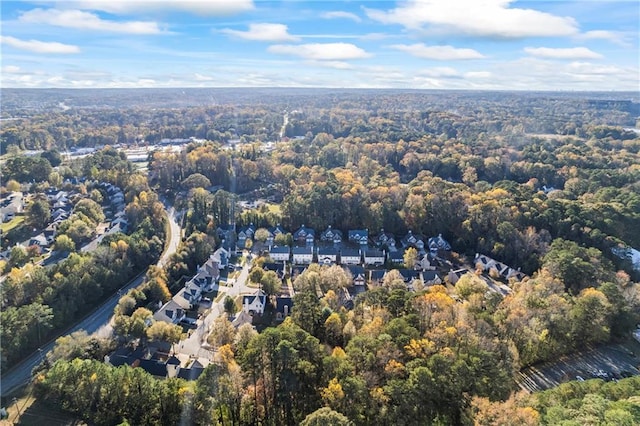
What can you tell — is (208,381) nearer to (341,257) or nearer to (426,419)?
(426,419)

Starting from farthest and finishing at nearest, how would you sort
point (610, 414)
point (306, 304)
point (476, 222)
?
1. point (476, 222)
2. point (306, 304)
3. point (610, 414)

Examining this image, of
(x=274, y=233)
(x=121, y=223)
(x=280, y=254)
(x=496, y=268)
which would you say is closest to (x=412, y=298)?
(x=496, y=268)

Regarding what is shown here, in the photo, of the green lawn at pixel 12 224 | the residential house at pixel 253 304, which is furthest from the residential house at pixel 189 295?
the green lawn at pixel 12 224

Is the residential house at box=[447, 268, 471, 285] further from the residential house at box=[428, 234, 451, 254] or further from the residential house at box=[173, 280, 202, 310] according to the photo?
the residential house at box=[173, 280, 202, 310]

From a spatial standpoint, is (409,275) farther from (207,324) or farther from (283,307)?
(207,324)

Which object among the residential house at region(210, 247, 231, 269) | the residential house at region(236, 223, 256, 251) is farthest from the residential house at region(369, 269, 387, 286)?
the residential house at region(236, 223, 256, 251)

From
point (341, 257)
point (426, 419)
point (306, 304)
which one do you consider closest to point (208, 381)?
point (306, 304)

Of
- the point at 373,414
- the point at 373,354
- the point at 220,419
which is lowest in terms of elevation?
the point at 220,419
